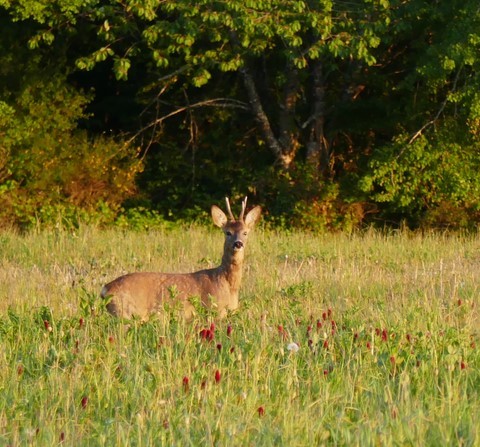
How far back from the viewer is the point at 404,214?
2366cm

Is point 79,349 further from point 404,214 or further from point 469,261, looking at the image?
point 404,214

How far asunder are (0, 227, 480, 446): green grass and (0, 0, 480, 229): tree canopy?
7.79 meters

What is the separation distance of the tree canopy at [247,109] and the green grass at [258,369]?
7785mm

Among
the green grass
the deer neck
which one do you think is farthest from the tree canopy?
the deer neck

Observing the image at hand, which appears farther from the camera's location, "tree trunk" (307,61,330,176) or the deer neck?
"tree trunk" (307,61,330,176)

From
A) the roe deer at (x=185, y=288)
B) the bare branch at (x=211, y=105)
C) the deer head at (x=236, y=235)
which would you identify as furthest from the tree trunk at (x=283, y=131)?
the roe deer at (x=185, y=288)

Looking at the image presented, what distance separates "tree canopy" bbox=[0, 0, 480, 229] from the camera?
1945 centimetres

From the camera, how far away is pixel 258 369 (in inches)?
286

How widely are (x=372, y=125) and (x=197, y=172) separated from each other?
12.1ft

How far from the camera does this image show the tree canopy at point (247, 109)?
19453mm

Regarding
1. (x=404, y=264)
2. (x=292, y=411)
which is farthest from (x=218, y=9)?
(x=292, y=411)

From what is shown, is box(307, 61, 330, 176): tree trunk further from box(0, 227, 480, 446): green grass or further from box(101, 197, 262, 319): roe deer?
box(101, 197, 262, 319): roe deer

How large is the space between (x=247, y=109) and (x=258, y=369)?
52.8 ft

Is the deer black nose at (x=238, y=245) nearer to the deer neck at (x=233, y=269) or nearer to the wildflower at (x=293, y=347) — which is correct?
the deer neck at (x=233, y=269)
